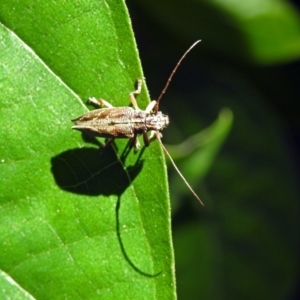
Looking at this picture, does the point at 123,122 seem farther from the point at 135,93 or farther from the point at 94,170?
the point at 135,93

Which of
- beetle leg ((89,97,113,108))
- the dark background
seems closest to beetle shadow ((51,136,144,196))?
beetle leg ((89,97,113,108))

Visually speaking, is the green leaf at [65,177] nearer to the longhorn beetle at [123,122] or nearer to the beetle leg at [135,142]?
the longhorn beetle at [123,122]

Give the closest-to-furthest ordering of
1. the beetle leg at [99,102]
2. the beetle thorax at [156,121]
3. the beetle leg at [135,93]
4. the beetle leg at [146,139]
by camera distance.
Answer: the beetle leg at [135,93] < the beetle leg at [99,102] < the beetle leg at [146,139] < the beetle thorax at [156,121]

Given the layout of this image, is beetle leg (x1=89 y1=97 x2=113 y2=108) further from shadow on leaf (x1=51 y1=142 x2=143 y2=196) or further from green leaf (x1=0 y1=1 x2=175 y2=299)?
shadow on leaf (x1=51 y1=142 x2=143 y2=196)

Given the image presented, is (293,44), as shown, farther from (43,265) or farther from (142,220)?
(43,265)

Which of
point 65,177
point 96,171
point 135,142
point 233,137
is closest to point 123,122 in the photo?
point 135,142

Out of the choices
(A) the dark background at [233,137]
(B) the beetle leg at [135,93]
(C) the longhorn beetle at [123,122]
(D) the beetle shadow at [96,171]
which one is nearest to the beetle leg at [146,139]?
(C) the longhorn beetle at [123,122]
